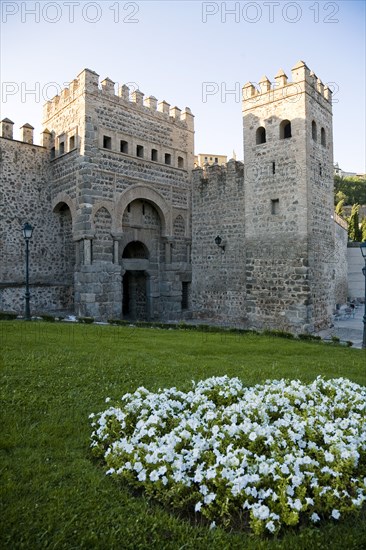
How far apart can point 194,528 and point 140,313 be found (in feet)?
53.1

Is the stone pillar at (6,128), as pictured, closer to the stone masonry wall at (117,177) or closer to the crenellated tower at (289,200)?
the stone masonry wall at (117,177)

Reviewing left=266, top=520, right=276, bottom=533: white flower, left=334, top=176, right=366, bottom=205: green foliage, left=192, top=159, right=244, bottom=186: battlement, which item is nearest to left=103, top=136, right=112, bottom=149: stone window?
left=192, top=159, right=244, bottom=186: battlement

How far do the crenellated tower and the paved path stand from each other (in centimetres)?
57

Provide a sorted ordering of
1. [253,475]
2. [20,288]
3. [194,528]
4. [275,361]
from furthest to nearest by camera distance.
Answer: [20,288] < [275,361] < [253,475] < [194,528]

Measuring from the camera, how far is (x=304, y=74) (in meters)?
13.6

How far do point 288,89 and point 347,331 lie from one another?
9697 millimetres

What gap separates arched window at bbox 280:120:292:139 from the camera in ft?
47.0

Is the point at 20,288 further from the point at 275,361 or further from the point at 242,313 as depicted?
the point at 275,361

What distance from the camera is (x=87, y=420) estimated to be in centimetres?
457

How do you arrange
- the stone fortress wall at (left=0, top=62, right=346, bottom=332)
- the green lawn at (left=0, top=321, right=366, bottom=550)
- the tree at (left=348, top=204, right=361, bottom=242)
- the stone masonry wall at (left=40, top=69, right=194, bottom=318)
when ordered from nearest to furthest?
1. the green lawn at (left=0, top=321, right=366, bottom=550)
2. the stone fortress wall at (left=0, top=62, right=346, bottom=332)
3. the stone masonry wall at (left=40, top=69, right=194, bottom=318)
4. the tree at (left=348, top=204, right=361, bottom=242)

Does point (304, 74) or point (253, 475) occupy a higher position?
point (304, 74)

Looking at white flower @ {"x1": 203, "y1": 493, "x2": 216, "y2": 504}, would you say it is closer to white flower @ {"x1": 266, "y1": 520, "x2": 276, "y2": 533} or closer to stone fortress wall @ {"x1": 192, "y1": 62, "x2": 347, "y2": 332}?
white flower @ {"x1": 266, "y1": 520, "x2": 276, "y2": 533}

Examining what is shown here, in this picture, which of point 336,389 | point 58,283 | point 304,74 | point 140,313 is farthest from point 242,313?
point 336,389

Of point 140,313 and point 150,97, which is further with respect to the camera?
point 140,313
